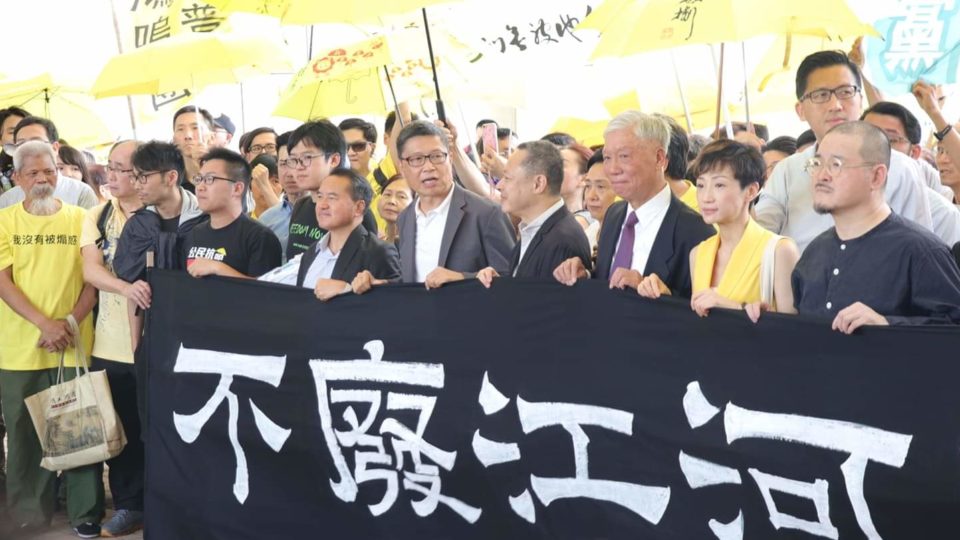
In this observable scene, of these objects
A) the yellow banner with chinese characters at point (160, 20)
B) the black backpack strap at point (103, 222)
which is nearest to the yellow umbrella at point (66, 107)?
the yellow banner with chinese characters at point (160, 20)

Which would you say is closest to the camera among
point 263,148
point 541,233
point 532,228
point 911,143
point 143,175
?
point 541,233

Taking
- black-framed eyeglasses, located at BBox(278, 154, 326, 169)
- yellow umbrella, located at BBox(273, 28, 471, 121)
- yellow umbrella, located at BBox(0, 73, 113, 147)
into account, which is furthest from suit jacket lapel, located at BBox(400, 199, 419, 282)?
yellow umbrella, located at BBox(0, 73, 113, 147)

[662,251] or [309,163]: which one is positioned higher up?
[309,163]

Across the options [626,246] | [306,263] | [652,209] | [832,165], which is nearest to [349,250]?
[306,263]

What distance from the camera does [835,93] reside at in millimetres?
4820

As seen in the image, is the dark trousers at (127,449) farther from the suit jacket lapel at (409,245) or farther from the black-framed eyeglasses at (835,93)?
A: the black-framed eyeglasses at (835,93)

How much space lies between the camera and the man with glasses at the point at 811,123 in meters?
4.75

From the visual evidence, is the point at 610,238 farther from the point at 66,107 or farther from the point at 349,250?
the point at 66,107

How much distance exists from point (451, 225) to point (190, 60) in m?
2.86

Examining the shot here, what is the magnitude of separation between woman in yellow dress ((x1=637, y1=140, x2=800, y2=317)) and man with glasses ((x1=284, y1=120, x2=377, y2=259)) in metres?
2.22

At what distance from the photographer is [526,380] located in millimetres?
4312

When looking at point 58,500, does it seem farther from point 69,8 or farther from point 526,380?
point 69,8

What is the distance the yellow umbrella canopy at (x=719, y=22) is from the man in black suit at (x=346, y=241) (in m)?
1.45

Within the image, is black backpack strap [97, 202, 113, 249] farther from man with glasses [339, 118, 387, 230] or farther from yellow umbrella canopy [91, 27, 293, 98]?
man with glasses [339, 118, 387, 230]
